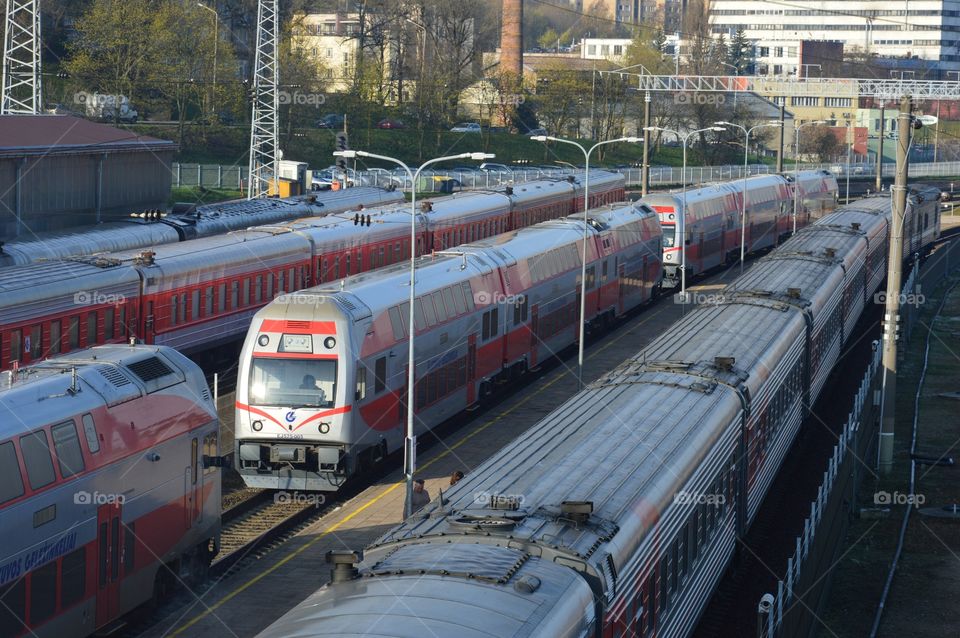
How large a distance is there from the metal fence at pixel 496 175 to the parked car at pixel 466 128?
8.91 metres

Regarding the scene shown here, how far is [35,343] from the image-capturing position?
2934 centimetres

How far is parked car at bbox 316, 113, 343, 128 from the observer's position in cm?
10169

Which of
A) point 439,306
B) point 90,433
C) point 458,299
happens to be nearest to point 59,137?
point 458,299

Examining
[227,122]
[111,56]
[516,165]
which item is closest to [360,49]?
[516,165]

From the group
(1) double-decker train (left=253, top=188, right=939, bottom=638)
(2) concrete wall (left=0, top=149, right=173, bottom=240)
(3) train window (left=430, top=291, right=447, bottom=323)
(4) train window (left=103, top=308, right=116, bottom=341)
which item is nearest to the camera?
(1) double-decker train (left=253, top=188, right=939, bottom=638)

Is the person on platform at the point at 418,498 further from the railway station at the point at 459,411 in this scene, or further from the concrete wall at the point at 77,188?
the concrete wall at the point at 77,188

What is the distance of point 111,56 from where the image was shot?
277ft

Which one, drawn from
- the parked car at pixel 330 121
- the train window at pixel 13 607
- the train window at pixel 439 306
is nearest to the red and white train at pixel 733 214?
the train window at pixel 439 306

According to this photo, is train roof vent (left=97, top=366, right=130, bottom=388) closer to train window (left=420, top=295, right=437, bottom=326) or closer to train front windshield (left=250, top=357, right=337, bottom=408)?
train front windshield (left=250, top=357, right=337, bottom=408)

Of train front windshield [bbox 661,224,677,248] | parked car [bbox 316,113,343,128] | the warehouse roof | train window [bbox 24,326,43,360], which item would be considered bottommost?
train window [bbox 24,326,43,360]

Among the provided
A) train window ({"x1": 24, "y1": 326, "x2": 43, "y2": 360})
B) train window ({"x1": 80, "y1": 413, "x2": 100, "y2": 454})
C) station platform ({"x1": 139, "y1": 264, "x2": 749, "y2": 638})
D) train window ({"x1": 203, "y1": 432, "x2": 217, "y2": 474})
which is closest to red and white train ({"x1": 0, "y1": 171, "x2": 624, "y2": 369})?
train window ({"x1": 24, "y1": 326, "x2": 43, "y2": 360})

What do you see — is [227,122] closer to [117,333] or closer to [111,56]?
[111,56]

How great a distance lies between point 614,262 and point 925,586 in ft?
82.9

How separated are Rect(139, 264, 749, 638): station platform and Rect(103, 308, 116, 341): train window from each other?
15.6 ft
